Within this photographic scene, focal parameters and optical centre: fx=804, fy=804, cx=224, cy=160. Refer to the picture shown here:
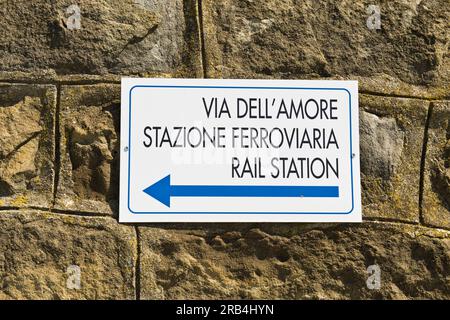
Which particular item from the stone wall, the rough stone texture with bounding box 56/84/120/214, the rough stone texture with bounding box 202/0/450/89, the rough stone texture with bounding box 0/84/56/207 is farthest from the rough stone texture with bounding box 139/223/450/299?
the rough stone texture with bounding box 202/0/450/89

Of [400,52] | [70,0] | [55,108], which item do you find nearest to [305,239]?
[400,52]

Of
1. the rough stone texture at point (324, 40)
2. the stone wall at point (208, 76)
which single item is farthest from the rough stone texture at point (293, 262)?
the rough stone texture at point (324, 40)

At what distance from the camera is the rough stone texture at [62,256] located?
2.25 metres

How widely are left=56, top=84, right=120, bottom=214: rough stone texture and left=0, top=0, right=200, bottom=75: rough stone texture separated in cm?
8

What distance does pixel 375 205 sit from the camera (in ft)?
7.75

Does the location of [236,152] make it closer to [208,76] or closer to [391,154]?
[208,76]

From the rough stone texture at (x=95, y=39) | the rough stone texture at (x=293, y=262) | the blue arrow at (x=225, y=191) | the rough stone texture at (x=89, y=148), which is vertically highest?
the rough stone texture at (x=95, y=39)

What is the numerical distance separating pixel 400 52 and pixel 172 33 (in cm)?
69

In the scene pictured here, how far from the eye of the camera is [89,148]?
234 centimetres

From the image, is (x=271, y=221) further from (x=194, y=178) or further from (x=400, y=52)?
(x=400, y=52)

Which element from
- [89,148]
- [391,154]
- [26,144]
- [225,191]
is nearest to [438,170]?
[391,154]

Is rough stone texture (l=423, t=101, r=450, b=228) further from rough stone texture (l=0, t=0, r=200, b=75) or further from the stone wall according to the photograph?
rough stone texture (l=0, t=0, r=200, b=75)

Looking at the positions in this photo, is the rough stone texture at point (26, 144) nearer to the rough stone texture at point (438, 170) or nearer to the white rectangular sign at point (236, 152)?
the white rectangular sign at point (236, 152)

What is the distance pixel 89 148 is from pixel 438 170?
1.03 m
